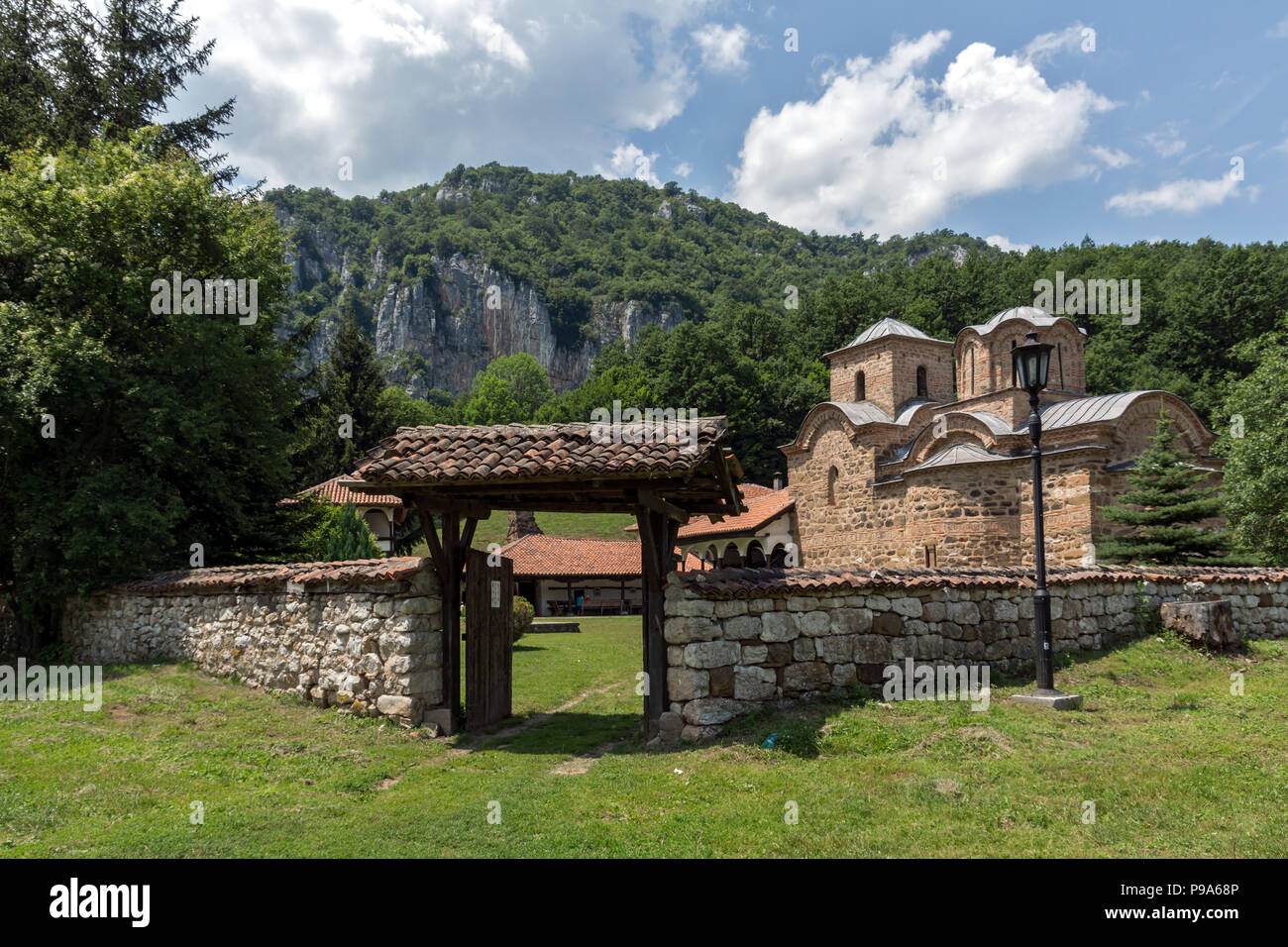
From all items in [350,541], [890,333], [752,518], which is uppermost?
[890,333]

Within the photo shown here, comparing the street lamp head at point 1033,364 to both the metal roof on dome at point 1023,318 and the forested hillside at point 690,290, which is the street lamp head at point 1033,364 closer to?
the metal roof on dome at point 1023,318

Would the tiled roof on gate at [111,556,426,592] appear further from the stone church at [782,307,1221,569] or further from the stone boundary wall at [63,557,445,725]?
the stone church at [782,307,1221,569]

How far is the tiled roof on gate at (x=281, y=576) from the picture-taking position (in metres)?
8.92

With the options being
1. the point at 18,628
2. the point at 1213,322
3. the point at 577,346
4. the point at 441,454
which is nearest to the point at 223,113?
the point at 18,628

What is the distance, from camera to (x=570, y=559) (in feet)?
109

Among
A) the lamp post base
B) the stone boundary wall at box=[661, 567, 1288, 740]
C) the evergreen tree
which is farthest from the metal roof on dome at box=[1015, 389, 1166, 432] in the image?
the evergreen tree

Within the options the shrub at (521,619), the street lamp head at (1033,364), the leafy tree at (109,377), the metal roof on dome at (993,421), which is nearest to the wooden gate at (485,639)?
the street lamp head at (1033,364)

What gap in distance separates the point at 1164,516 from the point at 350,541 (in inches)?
695

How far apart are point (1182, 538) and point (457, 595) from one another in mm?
14335

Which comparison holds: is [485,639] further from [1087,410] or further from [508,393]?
[508,393]

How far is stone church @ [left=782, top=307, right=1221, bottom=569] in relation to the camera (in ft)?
62.8

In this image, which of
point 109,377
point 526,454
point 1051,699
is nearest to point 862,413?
point 1051,699

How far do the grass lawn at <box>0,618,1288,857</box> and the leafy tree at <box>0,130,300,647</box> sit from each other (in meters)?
4.02

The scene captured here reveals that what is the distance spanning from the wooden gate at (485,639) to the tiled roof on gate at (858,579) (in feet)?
8.31
